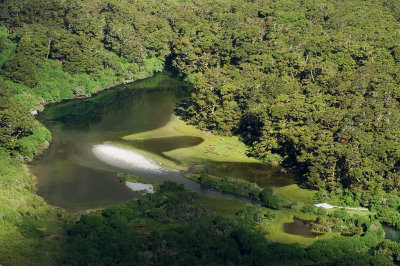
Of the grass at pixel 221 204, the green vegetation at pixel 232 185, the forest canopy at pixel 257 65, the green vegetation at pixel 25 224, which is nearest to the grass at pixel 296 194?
the forest canopy at pixel 257 65

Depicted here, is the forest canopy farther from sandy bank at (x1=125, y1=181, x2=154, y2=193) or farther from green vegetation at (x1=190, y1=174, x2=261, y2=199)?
sandy bank at (x1=125, y1=181, x2=154, y2=193)

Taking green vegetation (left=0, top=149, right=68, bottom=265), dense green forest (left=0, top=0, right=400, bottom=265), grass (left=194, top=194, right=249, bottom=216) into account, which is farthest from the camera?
grass (left=194, top=194, right=249, bottom=216)

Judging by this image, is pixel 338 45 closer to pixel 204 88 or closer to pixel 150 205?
pixel 204 88

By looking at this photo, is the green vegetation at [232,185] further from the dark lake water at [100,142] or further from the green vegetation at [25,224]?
the green vegetation at [25,224]

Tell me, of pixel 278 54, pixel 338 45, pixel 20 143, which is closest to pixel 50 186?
pixel 20 143

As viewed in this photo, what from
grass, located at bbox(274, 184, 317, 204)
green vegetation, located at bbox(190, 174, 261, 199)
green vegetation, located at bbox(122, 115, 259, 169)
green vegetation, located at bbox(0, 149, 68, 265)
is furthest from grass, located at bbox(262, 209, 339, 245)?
green vegetation, located at bbox(0, 149, 68, 265)

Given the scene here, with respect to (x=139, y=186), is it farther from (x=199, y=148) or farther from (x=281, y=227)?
(x=281, y=227)
